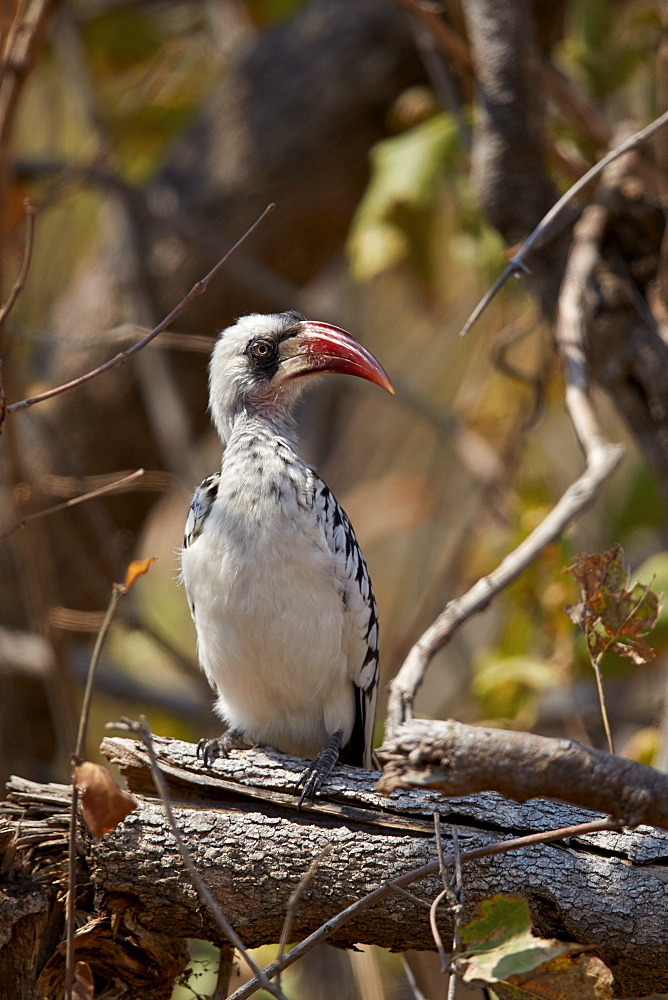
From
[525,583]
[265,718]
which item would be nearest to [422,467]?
[525,583]

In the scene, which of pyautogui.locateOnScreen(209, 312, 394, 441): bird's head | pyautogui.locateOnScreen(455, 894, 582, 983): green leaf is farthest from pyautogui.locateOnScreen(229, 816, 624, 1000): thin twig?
pyautogui.locateOnScreen(209, 312, 394, 441): bird's head

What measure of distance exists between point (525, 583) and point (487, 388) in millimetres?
1432

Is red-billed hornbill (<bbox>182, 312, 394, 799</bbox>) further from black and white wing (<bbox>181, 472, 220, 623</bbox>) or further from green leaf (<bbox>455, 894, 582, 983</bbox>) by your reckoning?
green leaf (<bbox>455, 894, 582, 983</bbox>)

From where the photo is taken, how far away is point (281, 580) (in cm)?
289

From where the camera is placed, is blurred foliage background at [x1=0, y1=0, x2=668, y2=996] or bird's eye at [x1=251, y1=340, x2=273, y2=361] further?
blurred foliage background at [x1=0, y1=0, x2=668, y2=996]

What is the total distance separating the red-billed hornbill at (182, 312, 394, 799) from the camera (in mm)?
2910

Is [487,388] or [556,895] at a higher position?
[487,388]

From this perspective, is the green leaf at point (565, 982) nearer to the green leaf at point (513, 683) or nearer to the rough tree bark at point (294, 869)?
the rough tree bark at point (294, 869)

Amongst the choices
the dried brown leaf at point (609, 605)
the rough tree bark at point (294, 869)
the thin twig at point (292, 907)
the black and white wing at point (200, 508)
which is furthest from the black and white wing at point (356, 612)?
the dried brown leaf at point (609, 605)

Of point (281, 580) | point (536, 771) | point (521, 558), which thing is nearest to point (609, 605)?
point (521, 558)

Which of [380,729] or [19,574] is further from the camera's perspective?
[19,574]

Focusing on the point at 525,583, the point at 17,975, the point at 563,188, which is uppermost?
the point at 563,188

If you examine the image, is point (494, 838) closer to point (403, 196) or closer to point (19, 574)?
point (403, 196)

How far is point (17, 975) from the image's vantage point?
229cm
